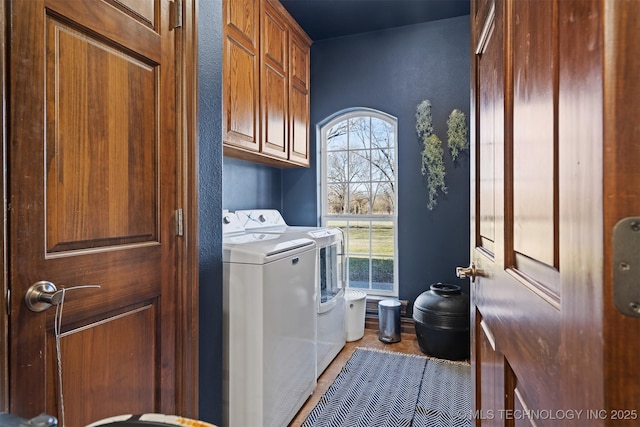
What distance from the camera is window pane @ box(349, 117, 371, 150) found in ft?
11.2

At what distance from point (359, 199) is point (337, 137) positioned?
69cm

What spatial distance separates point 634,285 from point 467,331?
246 centimetres

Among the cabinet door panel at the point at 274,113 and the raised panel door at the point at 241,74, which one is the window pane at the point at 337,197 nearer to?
the cabinet door panel at the point at 274,113

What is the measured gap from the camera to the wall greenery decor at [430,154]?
119 inches

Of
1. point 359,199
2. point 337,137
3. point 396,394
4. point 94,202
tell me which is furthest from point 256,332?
point 337,137

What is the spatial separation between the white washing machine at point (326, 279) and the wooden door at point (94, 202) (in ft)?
3.84

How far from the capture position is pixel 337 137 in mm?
3494

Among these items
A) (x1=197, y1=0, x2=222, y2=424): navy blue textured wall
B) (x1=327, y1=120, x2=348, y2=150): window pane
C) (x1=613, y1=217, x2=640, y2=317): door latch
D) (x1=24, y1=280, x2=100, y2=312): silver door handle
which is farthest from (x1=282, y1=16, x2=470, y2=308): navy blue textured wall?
(x1=613, y1=217, x2=640, y2=317): door latch

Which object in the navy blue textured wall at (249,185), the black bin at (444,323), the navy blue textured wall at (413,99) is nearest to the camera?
the black bin at (444,323)

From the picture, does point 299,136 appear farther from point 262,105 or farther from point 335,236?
point 335,236

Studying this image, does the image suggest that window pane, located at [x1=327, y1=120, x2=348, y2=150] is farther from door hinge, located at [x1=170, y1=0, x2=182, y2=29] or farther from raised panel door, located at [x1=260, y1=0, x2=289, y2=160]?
door hinge, located at [x1=170, y1=0, x2=182, y2=29]

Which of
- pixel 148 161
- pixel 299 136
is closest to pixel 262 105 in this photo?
pixel 299 136

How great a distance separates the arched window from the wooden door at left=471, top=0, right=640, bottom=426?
2454 millimetres

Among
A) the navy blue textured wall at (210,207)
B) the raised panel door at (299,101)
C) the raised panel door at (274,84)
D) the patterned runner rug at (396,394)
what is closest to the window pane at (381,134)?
the raised panel door at (299,101)
